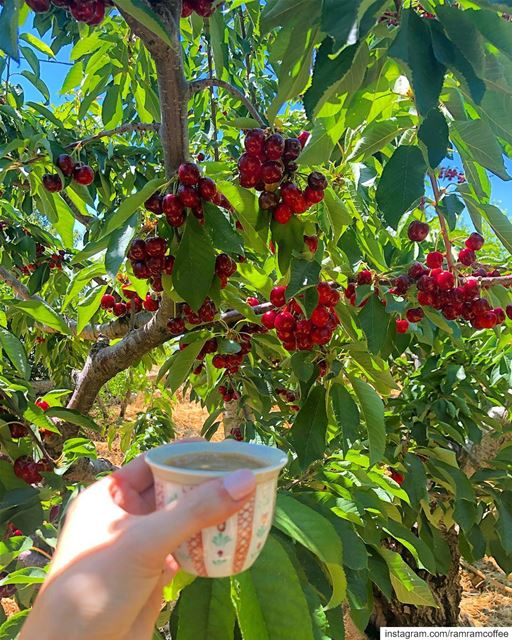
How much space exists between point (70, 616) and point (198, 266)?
0.62m

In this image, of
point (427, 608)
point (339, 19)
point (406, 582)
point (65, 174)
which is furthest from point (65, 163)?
point (427, 608)

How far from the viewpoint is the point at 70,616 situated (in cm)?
53

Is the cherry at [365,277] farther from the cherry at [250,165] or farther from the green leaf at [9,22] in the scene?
the green leaf at [9,22]

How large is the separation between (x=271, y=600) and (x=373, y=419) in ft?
2.29

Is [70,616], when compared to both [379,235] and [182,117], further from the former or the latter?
[379,235]

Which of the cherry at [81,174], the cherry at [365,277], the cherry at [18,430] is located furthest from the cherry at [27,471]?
the cherry at [365,277]

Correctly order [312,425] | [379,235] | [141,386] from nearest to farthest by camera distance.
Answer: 1. [312,425]
2. [379,235]
3. [141,386]

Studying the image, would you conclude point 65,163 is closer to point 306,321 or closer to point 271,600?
point 306,321

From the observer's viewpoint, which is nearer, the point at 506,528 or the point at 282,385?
the point at 506,528

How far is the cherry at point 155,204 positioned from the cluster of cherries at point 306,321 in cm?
41

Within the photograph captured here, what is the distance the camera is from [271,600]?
26.2 inches

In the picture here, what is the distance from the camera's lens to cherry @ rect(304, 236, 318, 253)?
112cm

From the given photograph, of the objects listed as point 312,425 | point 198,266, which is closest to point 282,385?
point 312,425

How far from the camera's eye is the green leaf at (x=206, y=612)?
71cm
